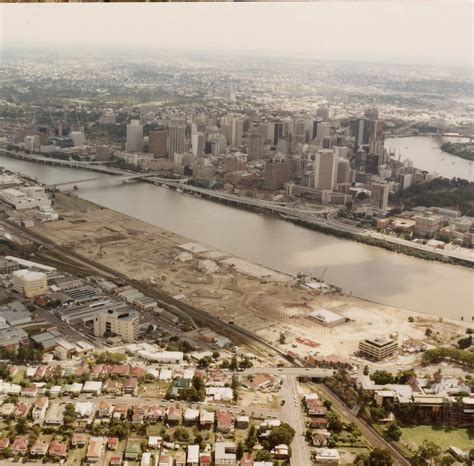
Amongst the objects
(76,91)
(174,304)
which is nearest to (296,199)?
(174,304)

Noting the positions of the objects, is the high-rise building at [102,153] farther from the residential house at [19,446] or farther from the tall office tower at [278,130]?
the residential house at [19,446]

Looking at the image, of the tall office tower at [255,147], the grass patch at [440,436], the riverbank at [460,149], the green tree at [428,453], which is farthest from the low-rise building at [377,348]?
the riverbank at [460,149]

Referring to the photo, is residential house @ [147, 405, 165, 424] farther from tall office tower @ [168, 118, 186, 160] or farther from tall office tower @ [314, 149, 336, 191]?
tall office tower @ [168, 118, 186, 160]

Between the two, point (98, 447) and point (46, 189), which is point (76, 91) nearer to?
point (46, 189)

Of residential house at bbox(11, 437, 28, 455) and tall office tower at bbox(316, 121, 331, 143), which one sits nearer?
residential house at bbox(11, 437, 28, 455)

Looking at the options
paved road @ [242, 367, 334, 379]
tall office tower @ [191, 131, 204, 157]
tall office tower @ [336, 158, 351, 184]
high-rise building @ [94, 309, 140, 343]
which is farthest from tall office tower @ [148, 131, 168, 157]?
paved road @ [242, 367, 334, 379]

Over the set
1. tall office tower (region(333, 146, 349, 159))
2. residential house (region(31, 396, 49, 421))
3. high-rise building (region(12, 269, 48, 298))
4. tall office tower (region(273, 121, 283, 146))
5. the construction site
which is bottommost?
the construction site

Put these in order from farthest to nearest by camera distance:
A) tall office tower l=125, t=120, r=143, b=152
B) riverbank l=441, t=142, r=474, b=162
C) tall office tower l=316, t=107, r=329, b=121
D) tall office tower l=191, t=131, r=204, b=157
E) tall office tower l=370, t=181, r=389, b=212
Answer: tall office tower l=125, t=120, r=143, b=152 → tall office tower l=191, t=131, r=204, b=157 → tall office tower l=316, t=107, r=329, b=121 → riverbank l=441, t=142, r=474, b=162 → tall office tower l=370, t=181, r=389, b=212

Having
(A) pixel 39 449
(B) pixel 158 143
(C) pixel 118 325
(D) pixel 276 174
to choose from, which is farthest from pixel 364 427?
(B) pixel 158 143

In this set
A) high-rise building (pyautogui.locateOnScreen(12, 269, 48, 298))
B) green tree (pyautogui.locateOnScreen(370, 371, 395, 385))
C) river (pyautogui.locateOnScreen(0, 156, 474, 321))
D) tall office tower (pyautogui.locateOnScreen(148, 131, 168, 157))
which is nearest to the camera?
green tree (pyautogui.locateOnScreen(370, 371, 395, 385))
